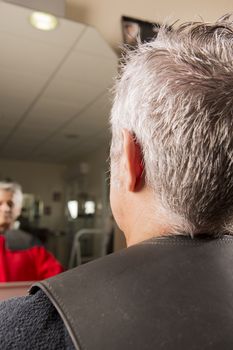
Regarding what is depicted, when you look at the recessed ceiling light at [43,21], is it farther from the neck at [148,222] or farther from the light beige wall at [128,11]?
the neck at [148,222]

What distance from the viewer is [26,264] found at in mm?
1256

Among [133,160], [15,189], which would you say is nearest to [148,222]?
[133,160]

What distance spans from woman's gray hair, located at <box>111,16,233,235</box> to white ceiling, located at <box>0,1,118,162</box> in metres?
0.74

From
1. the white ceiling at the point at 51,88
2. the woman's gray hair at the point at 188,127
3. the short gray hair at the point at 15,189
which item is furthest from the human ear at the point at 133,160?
the short gray hair at the point at 15,189

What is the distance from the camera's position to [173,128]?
17.6 inches

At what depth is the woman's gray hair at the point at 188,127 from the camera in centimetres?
44

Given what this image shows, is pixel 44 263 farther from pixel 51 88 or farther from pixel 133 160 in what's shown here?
pixel 133 160

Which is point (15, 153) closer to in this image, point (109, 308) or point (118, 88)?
point (118, 88)

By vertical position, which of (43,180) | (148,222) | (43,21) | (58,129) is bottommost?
(148,222)

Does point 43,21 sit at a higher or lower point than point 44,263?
higher

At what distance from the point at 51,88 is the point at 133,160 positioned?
3.20ft

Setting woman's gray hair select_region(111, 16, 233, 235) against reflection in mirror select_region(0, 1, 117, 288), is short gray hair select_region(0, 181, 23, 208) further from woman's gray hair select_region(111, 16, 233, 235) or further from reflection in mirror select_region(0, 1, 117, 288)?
woman's gray hair select_region(111, 16, 233, 235)

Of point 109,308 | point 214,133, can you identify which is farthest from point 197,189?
point 109,308

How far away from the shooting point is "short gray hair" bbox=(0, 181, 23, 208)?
1.25 metres
